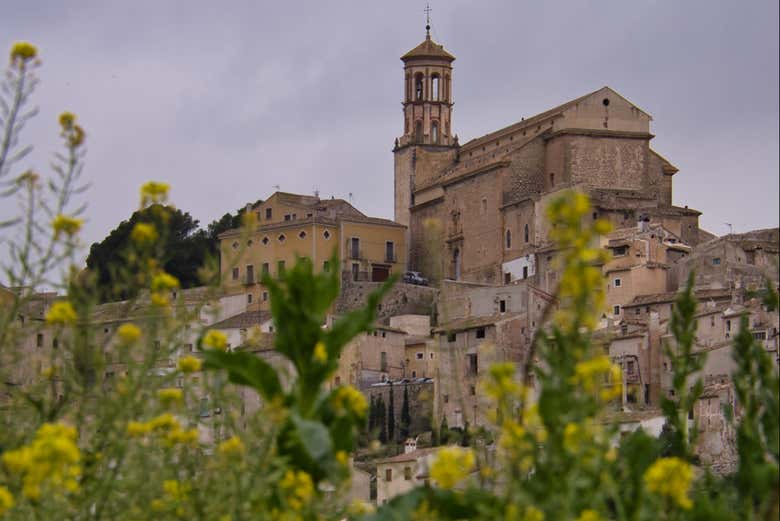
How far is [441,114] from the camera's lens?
2844 inches

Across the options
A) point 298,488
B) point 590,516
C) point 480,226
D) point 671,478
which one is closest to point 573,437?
point 590,516

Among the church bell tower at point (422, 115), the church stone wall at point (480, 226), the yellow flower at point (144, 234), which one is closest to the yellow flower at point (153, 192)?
the yellow flower at point (144, 234)

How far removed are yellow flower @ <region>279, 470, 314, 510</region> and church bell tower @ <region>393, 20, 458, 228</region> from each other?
63202mm

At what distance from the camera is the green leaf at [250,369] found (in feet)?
17.3

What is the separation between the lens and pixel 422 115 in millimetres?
72188

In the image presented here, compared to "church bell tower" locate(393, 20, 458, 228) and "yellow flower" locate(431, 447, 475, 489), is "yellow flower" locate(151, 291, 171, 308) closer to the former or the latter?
"yellow flower" locate(431, 447, 475, 489)

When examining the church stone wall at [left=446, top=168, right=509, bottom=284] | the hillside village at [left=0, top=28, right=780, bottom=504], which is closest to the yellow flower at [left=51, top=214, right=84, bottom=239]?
the hillside village at [left=0, top=28, right=780, bottom=504]

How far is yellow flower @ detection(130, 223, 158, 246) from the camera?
4.98 m

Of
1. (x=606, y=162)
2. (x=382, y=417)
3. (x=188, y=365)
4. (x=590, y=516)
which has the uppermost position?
(x=606, y=162)

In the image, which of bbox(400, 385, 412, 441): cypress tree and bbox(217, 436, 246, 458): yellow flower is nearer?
bbox(217, 436, 246, 458): yellow flower

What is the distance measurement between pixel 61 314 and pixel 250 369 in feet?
2.11

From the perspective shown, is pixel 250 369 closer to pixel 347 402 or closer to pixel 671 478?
pixel 347 402

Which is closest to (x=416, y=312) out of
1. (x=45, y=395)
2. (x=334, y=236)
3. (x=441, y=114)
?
(x=334, y=236)

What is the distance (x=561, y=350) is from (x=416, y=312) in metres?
54.6
